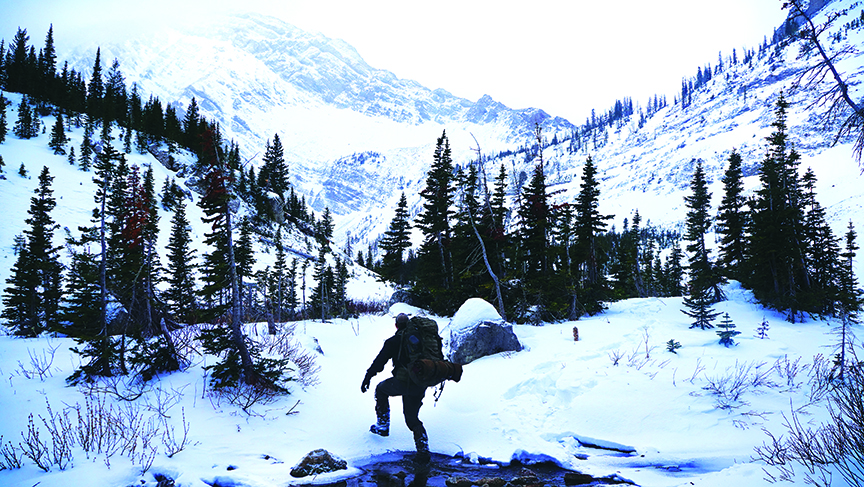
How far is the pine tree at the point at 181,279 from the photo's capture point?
9828 mm

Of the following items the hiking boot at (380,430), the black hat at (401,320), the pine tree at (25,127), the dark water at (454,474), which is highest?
the pine tree at (25,127)

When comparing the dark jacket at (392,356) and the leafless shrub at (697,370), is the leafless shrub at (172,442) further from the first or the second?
the leafless shrub at (697,370)

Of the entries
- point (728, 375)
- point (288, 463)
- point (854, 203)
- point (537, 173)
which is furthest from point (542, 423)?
point (854, 203)

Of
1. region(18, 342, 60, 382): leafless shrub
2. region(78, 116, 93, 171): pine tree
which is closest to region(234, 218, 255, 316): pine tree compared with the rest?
region(18, 342, 60, 382): leafless shrub

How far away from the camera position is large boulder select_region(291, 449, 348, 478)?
519 cm

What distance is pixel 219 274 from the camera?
8.23 metres

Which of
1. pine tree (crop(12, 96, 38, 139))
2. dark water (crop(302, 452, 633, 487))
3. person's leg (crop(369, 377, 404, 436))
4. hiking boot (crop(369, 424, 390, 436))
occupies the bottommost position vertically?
dark water (crop(302, 452, 633, 487))

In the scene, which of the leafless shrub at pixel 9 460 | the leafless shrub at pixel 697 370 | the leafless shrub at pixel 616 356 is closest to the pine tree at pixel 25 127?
the leafless shrub at pixel 9 460

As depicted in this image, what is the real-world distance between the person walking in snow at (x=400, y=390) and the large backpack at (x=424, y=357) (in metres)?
0.07

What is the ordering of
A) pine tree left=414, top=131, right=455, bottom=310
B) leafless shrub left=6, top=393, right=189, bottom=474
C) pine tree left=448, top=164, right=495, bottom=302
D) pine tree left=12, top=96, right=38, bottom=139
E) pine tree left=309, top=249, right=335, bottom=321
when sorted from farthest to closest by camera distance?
pine tree left=12, top=96, right=38, bottom=139 < pine tree left=309, top=249, right=335, bottom=321 < pine tree left=414, top=131, right=455, bottom=310 < pine tree left=448, top=164, right=495, bottom=302 < leafless shrub left=6, top=393, right=189, bottom=474

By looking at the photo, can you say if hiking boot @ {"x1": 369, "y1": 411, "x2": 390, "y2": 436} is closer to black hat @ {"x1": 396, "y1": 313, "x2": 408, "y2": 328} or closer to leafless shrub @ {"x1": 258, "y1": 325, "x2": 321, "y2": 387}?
black hat @ {"x1": 396, "y1": 313, "x2": 408, "y2": 328}

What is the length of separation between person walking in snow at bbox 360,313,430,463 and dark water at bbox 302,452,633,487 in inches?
13.6

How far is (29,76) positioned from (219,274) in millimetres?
103424

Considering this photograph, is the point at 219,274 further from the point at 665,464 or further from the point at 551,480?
the point at 665,464
